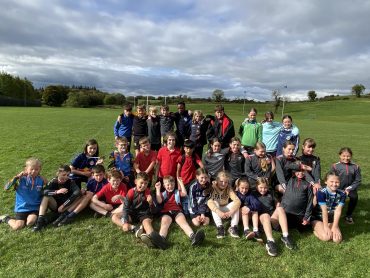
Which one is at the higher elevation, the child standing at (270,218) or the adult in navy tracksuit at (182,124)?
the adult in navy tracksuit at (182,124)

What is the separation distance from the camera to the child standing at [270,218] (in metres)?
4.97

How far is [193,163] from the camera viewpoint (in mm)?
7250

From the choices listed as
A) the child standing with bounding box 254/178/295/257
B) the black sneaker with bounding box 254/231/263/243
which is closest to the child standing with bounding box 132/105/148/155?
the child standing with bounding box 254/178/295/257

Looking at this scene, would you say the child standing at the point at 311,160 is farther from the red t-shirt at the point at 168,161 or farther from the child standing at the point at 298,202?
the red t-shirt at the point at 168,161

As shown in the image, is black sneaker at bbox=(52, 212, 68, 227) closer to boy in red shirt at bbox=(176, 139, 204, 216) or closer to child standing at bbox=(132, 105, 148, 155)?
boy in red shirt at bbox=(176, 139, 204, 216)

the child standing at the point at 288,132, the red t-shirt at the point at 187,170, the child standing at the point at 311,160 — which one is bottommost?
the red t-shirt at the point at 187,170

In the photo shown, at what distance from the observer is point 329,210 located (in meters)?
5.75

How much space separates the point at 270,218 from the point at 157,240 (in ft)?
7.13

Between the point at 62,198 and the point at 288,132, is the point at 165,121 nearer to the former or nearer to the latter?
the point at 288,132

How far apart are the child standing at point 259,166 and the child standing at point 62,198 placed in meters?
3.54

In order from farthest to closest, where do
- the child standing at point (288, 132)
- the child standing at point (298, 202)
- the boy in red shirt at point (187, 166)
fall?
the child standing at point (288, 132), the boy in red shirt at point (187, 166), the child standing at point (298, 202)

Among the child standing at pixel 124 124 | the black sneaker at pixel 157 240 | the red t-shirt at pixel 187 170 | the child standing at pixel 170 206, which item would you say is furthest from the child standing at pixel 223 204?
the child standing at pixel 124 124

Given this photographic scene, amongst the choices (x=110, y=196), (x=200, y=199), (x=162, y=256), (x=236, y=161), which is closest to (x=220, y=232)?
(x=200, y=199)

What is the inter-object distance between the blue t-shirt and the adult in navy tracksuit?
13.6ft
